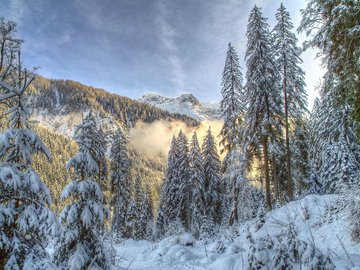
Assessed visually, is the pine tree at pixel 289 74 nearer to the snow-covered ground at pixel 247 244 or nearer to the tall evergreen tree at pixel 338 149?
the tall evergreen tree at pixel 338 149

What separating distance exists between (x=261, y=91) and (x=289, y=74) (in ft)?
12.3

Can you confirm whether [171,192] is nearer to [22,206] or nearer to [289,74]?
[289,74]

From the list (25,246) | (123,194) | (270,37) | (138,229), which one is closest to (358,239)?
(25,246)

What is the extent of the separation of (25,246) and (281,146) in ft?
66.4

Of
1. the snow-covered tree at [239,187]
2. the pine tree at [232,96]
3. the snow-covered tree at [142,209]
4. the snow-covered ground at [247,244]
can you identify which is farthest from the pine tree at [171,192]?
the snow-covered ground at [247,244]

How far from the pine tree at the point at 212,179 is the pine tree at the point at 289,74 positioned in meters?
16.1

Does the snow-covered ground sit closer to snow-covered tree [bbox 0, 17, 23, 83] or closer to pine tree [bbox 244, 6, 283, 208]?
snow-covered tree [bbox 0, 17, 23, 83]

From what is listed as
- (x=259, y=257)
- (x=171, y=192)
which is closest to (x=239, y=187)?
(x=171, y=192)

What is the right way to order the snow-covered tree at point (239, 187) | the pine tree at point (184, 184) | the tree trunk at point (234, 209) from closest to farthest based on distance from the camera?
the snow-covered tree at point (239, 187)
the tree trunk at point (234, 209)
the pine tree at point (184, 184)

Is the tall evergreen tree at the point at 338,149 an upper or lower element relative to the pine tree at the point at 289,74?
lower

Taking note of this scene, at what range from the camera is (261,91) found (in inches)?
899

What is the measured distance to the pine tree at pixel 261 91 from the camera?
22781 mm

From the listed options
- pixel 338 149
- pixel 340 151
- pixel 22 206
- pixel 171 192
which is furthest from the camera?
pixel 171 192

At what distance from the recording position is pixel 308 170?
32219 millimetres
